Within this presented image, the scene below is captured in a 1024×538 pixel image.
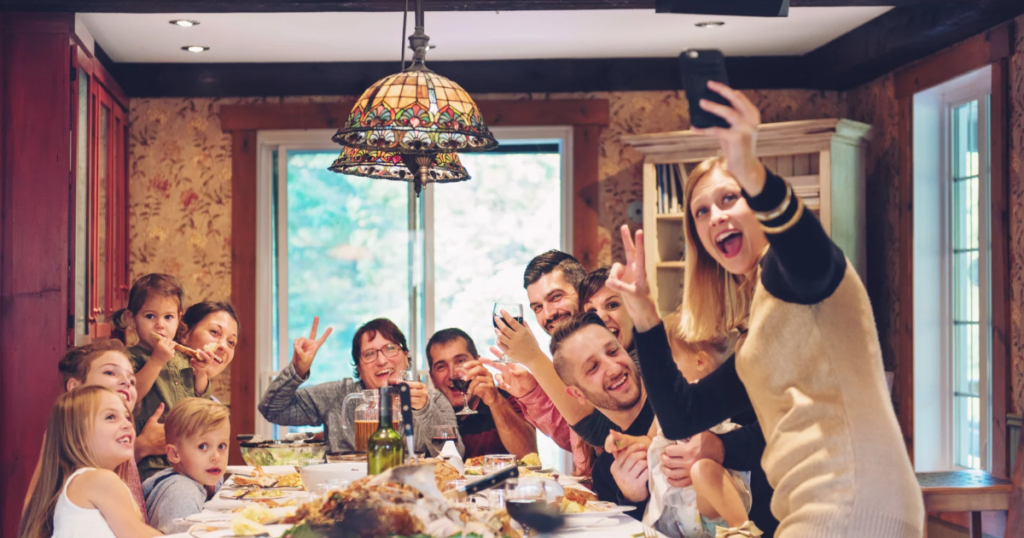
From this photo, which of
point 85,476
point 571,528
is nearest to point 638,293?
point 571,528

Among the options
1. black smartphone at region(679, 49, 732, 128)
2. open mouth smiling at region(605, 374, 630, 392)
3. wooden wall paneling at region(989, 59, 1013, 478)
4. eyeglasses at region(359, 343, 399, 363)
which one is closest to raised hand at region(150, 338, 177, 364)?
eyeglasses at region(359, 343, 399, 363)

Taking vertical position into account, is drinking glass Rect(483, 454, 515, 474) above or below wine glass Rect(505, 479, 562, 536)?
below

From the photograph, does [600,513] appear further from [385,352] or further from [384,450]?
[385,352]

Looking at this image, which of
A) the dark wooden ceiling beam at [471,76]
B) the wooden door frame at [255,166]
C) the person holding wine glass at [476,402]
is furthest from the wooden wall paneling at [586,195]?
the person holding wine glass at [476,402]

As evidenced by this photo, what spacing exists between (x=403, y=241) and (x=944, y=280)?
8.95 ft

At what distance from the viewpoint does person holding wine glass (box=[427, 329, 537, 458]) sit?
3.33 meters

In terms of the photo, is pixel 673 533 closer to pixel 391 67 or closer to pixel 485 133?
pixel 485 133

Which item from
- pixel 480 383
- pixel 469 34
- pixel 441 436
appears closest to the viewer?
pixel 441 436

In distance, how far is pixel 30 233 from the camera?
3873mm

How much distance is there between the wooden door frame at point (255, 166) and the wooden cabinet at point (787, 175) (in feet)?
1.20

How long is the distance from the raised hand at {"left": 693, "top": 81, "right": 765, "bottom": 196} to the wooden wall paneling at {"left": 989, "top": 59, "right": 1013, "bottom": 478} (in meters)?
2.88

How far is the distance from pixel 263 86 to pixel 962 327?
144 inches

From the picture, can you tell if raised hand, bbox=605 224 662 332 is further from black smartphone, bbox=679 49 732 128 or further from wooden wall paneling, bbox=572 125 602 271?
wooden wall paneling, bbox=572 125 602 271

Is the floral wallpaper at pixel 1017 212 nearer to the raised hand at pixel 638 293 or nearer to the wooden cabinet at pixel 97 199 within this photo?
the raised hand at pixel 638 293
